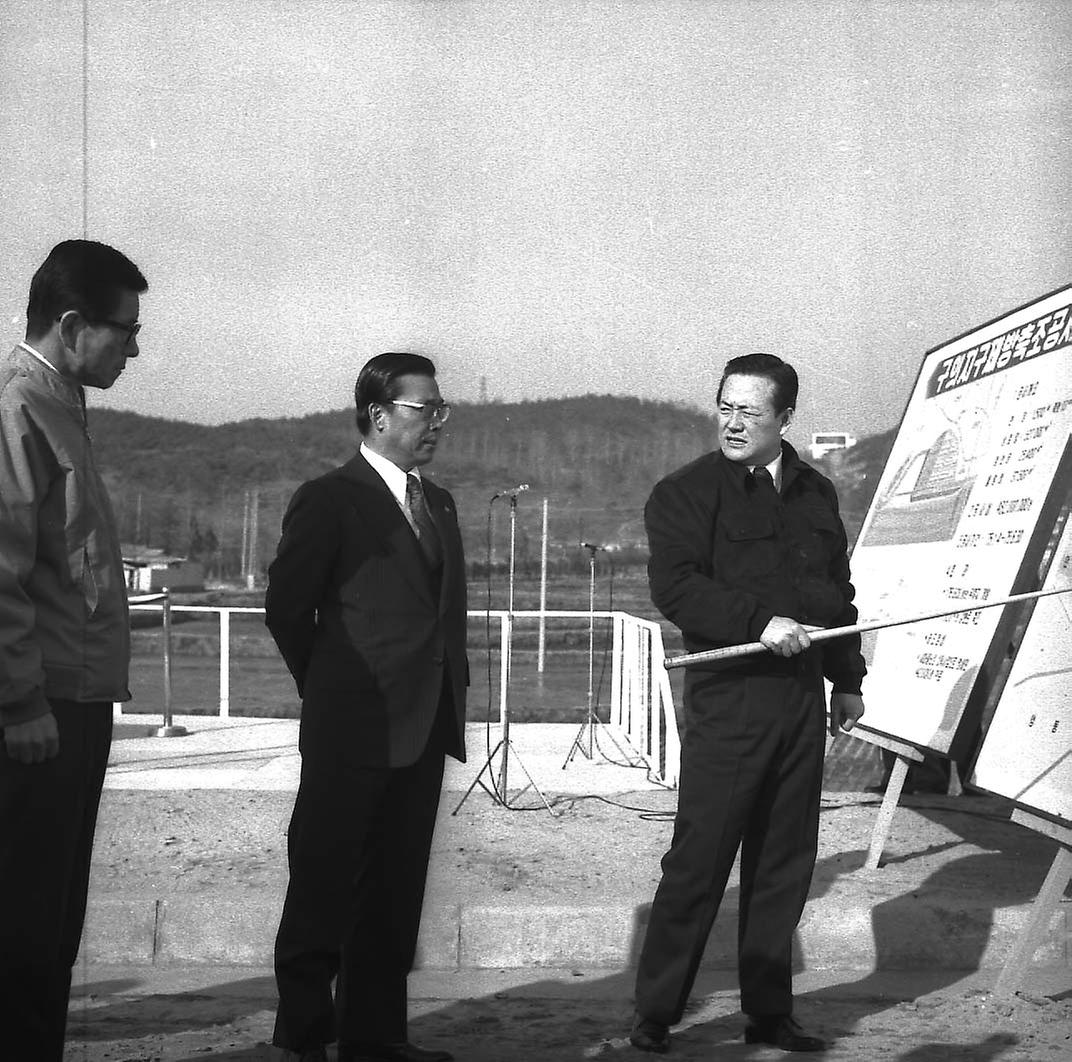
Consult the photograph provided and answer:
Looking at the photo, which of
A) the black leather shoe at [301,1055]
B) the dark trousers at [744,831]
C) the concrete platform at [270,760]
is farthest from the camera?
the concrete platform at [270,760]

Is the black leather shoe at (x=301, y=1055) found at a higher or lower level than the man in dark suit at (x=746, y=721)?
lower

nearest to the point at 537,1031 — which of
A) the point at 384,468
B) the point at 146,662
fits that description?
the point at 384,468

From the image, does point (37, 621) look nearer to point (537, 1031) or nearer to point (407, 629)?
point (407, 629)

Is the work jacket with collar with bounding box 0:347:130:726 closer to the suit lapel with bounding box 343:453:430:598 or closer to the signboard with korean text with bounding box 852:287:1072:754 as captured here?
the suit lapel with bounding box 343:453:430:598

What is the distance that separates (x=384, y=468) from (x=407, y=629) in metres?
0.37

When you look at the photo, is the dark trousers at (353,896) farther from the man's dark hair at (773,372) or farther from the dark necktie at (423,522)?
the man's dark hair at (773,372)

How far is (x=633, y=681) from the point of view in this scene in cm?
930

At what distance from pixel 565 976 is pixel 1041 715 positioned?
1.51 m

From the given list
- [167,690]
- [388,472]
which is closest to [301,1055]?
[388,472]

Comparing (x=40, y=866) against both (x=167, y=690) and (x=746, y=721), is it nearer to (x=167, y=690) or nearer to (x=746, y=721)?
(x=746, y=721)

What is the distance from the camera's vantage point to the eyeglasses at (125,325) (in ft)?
9.37

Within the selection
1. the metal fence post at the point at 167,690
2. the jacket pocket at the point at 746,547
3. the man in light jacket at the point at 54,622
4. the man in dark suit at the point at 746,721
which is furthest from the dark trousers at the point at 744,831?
the metal fence post at the point at 167,690

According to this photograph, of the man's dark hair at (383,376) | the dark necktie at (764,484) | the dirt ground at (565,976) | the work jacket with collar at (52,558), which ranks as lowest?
the dirt ground at (565,976)

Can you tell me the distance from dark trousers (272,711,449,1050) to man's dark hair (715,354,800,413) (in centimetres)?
104
